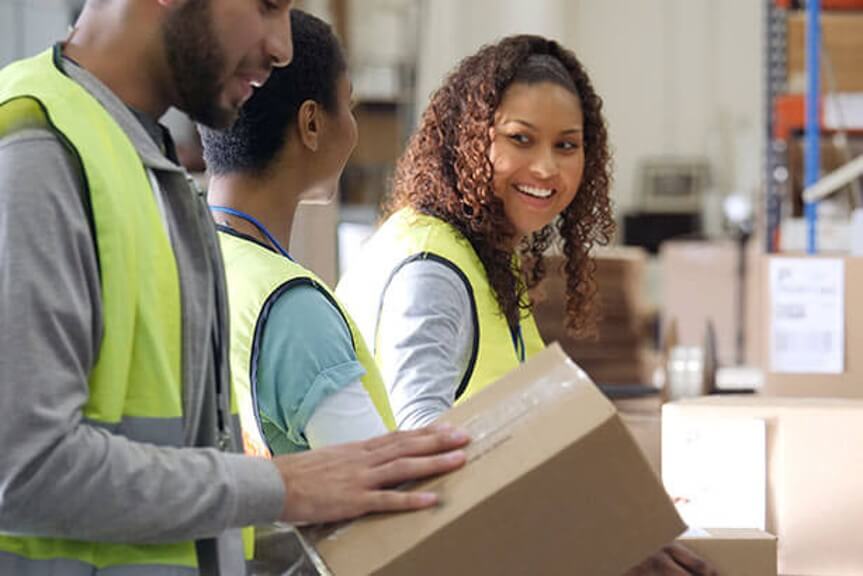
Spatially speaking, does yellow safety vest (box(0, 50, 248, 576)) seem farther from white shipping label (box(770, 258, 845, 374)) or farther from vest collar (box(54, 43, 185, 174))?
white shipping label (box(770, 258, 845, 374))

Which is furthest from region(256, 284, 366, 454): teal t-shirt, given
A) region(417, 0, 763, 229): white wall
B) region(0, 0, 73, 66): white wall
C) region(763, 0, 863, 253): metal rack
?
region(417, 0, 763, 229): white wall

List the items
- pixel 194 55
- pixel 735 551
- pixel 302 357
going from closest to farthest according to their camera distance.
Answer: pixel 194 55, pixel 302 357, pixel 735 551

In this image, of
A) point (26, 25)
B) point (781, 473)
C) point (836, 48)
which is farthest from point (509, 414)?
point (26, 25)

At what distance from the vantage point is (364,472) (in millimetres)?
1271

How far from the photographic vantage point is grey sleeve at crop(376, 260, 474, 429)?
6.15 ft

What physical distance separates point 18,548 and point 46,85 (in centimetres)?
39

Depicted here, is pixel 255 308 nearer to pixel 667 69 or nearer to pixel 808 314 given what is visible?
pixel 808 314

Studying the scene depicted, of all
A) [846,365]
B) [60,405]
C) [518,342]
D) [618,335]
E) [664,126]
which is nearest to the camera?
[60,405]

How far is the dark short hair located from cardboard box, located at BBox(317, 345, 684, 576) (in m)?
0.50

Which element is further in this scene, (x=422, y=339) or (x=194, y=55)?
(x=422, y=339)

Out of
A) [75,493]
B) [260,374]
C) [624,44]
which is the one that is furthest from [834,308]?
[624,44]

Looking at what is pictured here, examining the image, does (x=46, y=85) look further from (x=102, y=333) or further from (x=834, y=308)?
(x=834, y=308)

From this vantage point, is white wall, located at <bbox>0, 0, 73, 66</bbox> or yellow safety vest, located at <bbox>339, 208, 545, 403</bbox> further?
white wall, located at <bbox>0, 0, 73, 66</bbox>

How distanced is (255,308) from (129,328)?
39 centimetres
